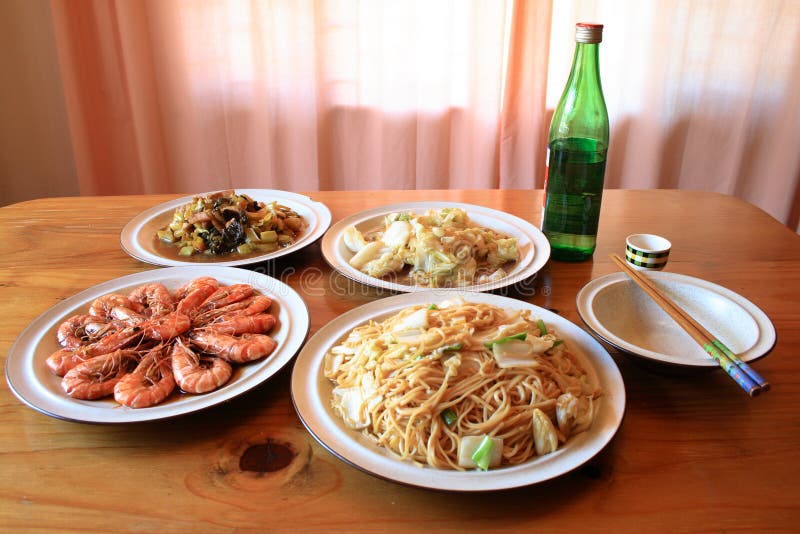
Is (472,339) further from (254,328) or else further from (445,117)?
(445,117)

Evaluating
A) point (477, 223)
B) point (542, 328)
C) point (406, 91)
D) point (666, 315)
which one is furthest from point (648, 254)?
point (406, 91)

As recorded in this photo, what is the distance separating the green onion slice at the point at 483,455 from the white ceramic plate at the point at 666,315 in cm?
35

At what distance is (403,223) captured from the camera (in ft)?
5.08

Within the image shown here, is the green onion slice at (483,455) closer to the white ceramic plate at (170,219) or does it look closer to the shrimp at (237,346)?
the shrimp at (237,346)

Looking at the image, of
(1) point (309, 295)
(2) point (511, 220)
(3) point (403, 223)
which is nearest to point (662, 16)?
(2) point (511, 220)

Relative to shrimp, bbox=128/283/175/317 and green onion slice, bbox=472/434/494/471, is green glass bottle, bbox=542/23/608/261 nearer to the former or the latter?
green onion slice, bbox=472/434/494/471

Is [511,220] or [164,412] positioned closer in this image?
[164,412]

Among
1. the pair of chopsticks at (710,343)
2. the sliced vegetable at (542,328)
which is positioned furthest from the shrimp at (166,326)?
the pair of chopsticks at (710,343)

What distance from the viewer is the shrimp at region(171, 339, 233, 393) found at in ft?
3.37

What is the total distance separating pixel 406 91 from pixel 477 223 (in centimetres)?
147

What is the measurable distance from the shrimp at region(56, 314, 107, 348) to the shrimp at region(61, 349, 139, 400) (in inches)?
4.4

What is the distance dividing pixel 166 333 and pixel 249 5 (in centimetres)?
209

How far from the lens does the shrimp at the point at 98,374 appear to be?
102 centimetres

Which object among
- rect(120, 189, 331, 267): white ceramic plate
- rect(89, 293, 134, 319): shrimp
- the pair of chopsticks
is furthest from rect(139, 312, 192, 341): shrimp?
the pair of chopsticks
